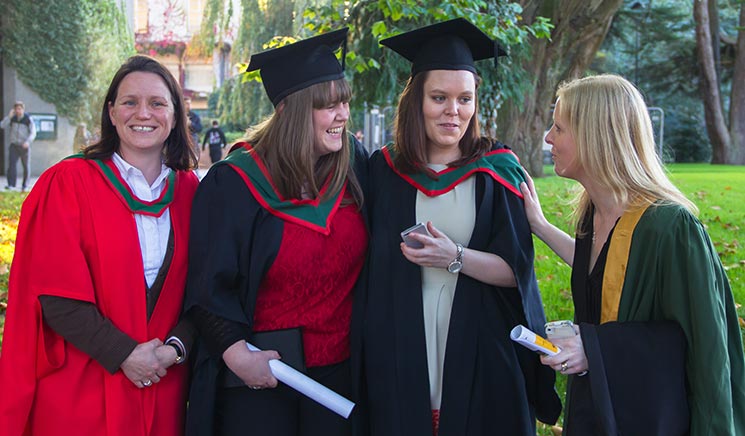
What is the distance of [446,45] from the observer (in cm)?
284

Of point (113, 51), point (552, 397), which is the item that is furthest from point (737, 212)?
point (113, 51)

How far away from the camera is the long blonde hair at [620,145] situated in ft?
7.29

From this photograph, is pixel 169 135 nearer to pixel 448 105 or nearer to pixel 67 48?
pixel 448 105

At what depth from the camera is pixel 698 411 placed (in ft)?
6.92

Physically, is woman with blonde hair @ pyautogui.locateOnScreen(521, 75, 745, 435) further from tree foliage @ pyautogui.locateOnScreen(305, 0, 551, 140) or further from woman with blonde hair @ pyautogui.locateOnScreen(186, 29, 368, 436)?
tree foliage @ pyautogui.locateOnScreen(305, 0, 551, 140)

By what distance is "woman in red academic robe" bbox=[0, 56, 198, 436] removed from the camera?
2.41m

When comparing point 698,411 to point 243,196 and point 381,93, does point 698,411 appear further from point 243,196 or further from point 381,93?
point 381,93

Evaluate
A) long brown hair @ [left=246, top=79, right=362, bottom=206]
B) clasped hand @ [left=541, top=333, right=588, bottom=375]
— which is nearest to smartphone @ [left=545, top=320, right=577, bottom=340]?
clasped hand @ [left=541, top=333, right=588, bottom=375]

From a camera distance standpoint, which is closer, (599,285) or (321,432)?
(599,285)

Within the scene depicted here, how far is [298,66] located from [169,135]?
55 cm

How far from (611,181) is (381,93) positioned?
21.1ft

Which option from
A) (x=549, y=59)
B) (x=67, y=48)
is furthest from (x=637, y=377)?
(x=67, y=48)

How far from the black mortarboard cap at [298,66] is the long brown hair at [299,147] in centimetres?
3

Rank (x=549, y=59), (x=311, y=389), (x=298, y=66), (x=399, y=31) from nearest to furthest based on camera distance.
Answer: (x=311, y=389) → (x=298, y=66) → (x=399, y=31) → (x=549, y=59)
